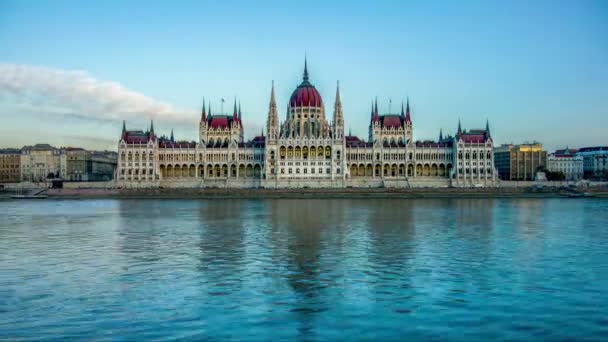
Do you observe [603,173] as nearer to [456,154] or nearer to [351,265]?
[456,154]

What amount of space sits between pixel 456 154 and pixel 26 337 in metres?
114

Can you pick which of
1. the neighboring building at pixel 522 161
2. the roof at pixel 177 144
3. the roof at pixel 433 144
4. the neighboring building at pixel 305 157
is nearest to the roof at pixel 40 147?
the neighboring building at pixel 305 157

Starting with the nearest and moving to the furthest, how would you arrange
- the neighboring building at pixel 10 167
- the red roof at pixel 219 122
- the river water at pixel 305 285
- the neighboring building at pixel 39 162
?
1. the river water at pixel 305 285
2. the red roof at pixel 219 122
3. the neighboring building at pixel 10 167
4. the neighboring building at pixel 39 162

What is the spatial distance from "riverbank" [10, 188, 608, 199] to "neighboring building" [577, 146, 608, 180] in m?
72.3

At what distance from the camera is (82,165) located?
166750 millimetres

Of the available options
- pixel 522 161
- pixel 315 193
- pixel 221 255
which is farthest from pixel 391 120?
pixel 221 255

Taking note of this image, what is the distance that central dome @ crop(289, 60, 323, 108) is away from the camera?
416 ft

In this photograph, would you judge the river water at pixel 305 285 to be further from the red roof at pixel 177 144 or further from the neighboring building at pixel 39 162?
the neighboring building at pixel 39 162

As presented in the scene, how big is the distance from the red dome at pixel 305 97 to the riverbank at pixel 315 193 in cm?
2912

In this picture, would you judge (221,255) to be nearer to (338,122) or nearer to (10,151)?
(338,122)

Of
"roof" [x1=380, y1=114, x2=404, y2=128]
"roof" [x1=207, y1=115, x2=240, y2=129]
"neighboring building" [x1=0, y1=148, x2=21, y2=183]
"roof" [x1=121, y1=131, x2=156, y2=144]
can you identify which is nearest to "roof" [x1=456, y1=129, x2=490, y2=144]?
"roof" [x1=380, y1=114, x2=404, y2=128]

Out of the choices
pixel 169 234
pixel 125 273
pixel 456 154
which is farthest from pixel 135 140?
pixel 125 273

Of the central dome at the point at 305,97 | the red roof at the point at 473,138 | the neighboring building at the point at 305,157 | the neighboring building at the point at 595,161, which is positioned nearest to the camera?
the neighboring building at the point at 305,157

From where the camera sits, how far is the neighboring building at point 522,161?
15212cm
